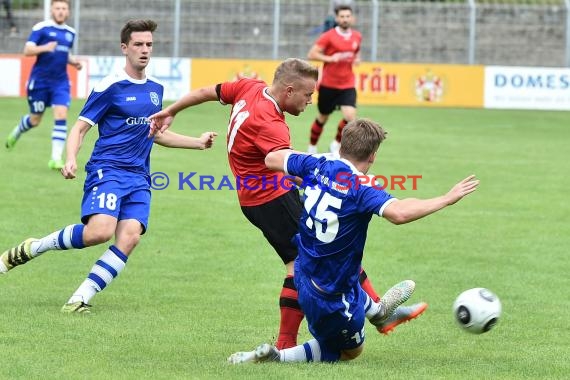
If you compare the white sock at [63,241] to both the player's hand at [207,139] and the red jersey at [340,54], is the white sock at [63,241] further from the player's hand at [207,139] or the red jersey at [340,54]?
the red jersey at [340,54]

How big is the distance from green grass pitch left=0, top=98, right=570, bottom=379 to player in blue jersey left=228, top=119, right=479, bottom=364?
17cm

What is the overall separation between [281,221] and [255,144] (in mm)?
518

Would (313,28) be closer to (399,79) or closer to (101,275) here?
(399,79)

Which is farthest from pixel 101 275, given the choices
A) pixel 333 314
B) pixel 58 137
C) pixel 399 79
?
pixel 399 79

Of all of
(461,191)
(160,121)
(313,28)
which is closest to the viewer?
(461,191)

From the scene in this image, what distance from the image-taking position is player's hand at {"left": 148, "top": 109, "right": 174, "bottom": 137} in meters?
7.90

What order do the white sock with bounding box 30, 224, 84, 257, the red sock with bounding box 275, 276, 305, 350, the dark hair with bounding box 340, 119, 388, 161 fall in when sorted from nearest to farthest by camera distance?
the dark hair with bounding box 340, 119, 388, 161 < the red sock with bounding box 275, 276, 305, 350 < the white sock with bounding box 30, 224, 84, 257

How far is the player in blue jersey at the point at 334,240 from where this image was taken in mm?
6230

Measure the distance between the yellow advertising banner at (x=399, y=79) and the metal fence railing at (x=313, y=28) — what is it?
0.93 metres

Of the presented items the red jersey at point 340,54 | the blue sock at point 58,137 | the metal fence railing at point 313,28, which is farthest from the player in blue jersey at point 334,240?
the metal fence railing at point 313,28

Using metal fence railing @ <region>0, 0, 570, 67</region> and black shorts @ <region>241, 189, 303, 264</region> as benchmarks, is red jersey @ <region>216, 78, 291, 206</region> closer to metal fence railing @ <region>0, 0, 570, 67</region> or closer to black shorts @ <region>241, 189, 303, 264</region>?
black shorts @ <region>241, 189, 303, 264</region>

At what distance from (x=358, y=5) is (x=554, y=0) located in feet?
22.7

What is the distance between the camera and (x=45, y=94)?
52.0 ft

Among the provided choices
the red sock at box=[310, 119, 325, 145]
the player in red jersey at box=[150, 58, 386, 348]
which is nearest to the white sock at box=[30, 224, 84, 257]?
the player in red jersey at box=[150, 58, 386, 348]
